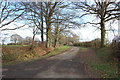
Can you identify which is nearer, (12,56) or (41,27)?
(12,56)

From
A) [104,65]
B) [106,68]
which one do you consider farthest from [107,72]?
[104,65]

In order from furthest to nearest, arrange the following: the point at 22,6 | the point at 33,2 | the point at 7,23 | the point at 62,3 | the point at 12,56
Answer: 1. the point at 62,3
2. the point at 33,2
3. the point at 22,6
4. the point at 7,23
5. the point at 12,56

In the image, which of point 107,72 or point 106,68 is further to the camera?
point 106,68

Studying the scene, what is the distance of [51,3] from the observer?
49.6 ft

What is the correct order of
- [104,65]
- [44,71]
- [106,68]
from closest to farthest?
[44,71] < [106,68] < [104,65]

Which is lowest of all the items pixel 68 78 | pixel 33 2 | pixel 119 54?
pixel 68 78

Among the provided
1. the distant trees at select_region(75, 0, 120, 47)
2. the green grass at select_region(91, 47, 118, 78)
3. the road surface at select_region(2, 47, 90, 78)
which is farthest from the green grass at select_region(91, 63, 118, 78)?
the distant trees at select_region(75, 0, 120, 47)

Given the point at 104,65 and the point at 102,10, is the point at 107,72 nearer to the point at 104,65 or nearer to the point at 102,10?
the point at 104,65

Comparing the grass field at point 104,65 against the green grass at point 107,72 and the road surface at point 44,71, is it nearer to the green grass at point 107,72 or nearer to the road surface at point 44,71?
the green grass at point 107,72

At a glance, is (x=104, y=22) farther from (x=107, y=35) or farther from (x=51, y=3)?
(x=51, y=3)

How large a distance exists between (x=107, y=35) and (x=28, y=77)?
16.5 meters

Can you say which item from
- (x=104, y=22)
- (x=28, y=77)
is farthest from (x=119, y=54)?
(x=104, y=22)

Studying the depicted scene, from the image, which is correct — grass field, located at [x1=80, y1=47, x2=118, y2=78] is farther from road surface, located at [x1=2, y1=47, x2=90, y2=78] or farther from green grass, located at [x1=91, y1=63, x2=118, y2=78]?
road surface, located at [x1=2, y1=47, x2=90, y2=78]

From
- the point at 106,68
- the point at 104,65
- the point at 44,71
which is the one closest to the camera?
the point at 44,71
